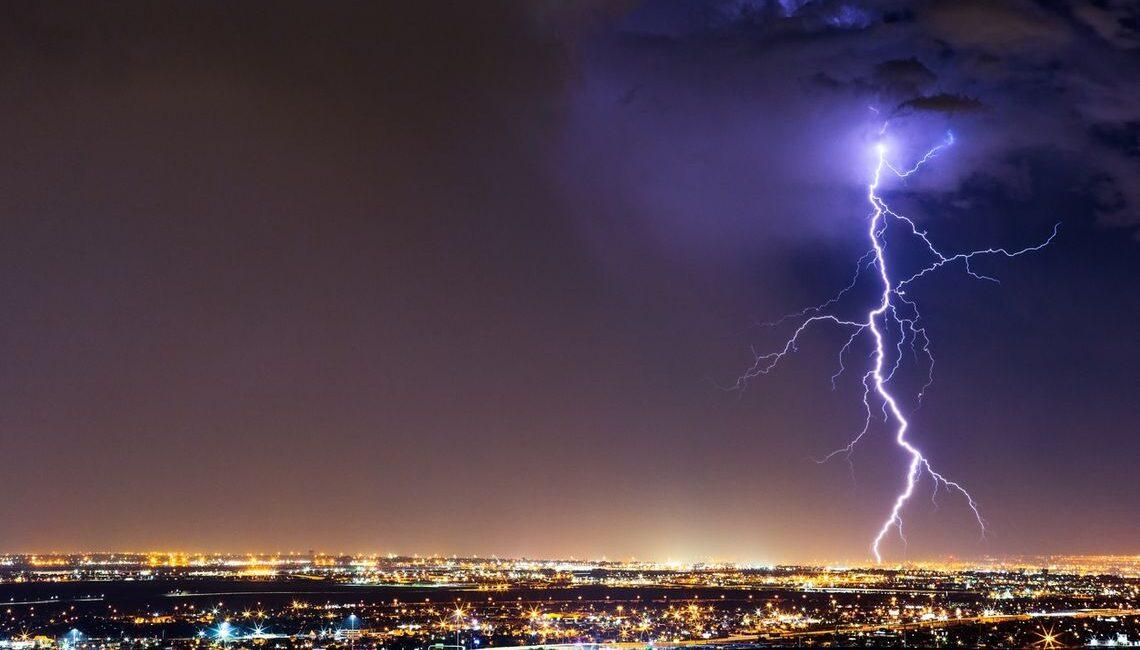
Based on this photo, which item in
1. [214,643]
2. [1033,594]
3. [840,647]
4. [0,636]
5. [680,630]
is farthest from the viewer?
[1033,594]

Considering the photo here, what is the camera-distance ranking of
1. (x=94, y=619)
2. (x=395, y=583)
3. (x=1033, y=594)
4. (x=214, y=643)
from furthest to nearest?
(x=395, y=583) → (x=1033, y=594) → (x=94, y=619) → (x=214, y=643)

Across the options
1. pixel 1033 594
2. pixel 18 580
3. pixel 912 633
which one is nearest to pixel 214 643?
pixel 912 633

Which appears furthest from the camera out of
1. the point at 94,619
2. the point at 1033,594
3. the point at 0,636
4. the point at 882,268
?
the point at 1033,594

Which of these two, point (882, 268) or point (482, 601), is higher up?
point (882, 268)

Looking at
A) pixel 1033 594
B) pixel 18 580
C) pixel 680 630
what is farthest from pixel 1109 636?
pixel 18 580

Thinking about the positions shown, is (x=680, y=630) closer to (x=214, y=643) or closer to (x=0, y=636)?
(x=214, y=643)

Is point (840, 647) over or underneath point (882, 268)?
underneath

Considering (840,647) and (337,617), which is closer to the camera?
(840,647)

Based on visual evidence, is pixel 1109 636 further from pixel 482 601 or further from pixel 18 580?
pixel 18 580

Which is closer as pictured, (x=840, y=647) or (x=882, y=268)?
(x=882, y=268)
